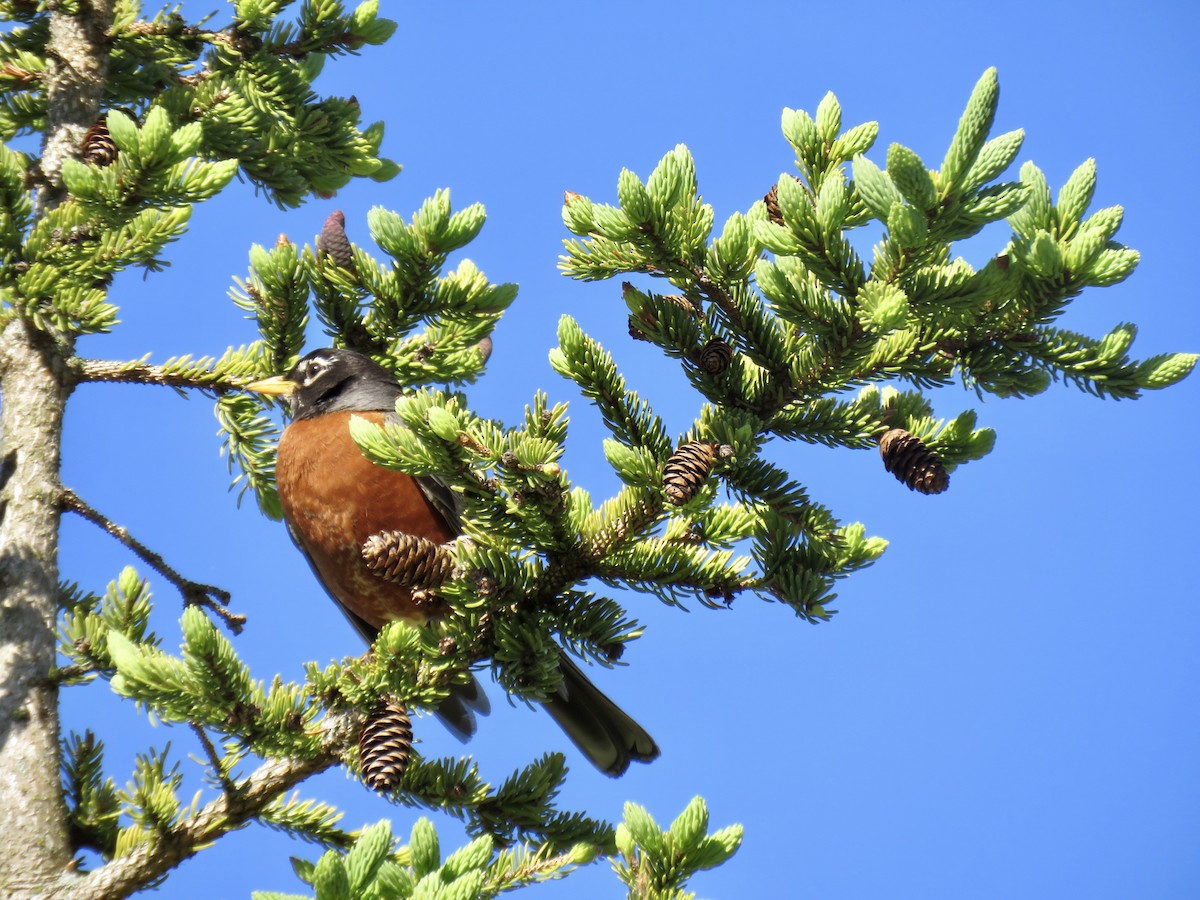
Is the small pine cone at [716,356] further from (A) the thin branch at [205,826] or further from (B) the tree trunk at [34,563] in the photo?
(B) the tree trunk at [34,563]

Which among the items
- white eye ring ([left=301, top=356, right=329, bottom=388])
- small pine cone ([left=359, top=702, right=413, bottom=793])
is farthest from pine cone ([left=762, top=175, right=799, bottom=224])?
white eye ring ([left=301, top=356, right=329, bottom=388])

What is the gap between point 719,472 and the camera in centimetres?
189

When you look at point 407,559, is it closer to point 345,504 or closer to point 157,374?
Answer: point 157,374

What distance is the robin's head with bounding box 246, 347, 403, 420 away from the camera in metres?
3.52

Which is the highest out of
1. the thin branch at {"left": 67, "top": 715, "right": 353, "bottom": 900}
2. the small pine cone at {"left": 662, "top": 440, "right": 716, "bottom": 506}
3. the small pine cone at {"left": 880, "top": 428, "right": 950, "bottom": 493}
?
the thin branch at {"left": 67, "top": 715, "right": 353, "bottom": 900}

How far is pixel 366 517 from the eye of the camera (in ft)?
10.8

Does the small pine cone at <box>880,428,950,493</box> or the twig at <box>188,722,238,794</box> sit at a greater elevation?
the twig at <box>188,722,238,794</box>

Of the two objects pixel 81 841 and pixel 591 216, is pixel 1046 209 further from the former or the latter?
pixel 81 841

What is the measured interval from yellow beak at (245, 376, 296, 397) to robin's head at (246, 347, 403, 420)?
301 mm

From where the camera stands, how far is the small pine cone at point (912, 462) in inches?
76.1

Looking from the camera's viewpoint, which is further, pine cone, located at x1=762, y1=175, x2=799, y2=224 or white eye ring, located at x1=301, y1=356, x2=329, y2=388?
white eye ring, located at x1=301, y1=356, x2=329, y2=388

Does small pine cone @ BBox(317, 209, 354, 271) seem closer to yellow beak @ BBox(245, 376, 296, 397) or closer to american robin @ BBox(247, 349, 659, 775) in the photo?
yellow beak @ BBox(245, 376, 296, 397)

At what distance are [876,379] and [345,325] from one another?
140 centimetres

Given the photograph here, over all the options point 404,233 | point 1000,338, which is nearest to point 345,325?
point 404,233
